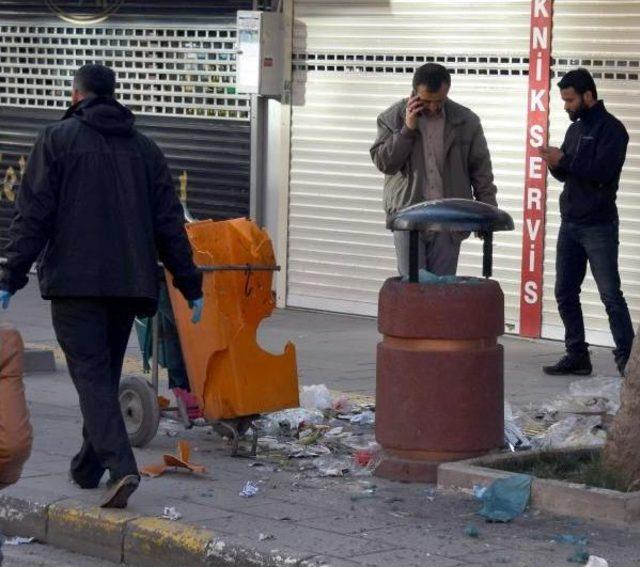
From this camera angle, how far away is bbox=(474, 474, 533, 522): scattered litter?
666cm

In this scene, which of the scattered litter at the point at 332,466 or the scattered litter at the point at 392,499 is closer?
the scattered litter at the point at 392,499

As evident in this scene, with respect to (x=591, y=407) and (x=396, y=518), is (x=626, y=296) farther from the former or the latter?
(x=396, y=518)

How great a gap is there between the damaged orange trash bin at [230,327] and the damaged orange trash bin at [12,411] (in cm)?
292

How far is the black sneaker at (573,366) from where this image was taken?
1048cm

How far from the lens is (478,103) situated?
12.3 metres

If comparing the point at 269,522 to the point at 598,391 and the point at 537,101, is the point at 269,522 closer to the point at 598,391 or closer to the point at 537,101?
the point at 598,391

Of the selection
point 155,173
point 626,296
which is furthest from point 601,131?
point 155,173

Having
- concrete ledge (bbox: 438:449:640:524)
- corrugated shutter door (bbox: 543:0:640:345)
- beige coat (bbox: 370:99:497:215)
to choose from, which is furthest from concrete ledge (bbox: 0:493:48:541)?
corrugated shutter door (bbox: 543:0:640:345)

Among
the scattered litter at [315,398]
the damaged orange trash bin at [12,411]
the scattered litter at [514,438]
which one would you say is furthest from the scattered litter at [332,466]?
the damaged orange trash bin at [12,411]

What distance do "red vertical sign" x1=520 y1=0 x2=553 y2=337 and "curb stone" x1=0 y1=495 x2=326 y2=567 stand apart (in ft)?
19.2

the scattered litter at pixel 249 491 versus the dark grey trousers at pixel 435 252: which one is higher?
the dark grey trousers at pixel 435 252

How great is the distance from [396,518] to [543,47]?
597cm

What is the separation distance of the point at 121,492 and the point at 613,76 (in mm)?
6055

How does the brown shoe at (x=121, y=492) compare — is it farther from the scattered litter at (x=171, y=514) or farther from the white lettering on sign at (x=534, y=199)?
the white lettering on sign at (x=534, y=199)
